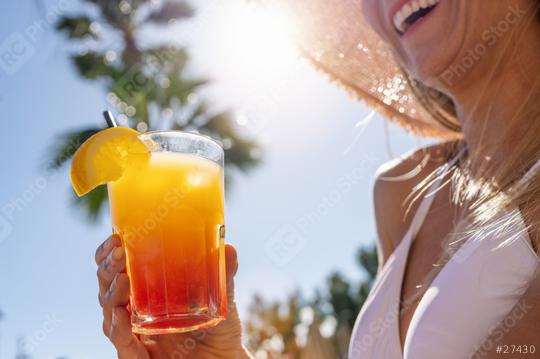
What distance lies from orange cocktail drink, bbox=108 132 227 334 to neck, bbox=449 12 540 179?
0.99 metres

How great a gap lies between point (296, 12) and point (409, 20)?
1041mm

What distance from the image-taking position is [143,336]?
6.44 feet

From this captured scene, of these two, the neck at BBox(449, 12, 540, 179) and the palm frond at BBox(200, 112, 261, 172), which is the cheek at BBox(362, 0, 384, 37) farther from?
the palm frond at BBox(200, 112, 261, 172)

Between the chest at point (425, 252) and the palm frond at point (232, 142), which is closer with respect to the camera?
the chest at point (425, 252)

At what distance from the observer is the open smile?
227 centimetres

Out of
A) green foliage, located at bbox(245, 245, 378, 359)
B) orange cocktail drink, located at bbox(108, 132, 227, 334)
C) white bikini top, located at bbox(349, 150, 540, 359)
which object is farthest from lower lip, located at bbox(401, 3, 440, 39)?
green foliage, located at bbox(245, 245, 378, 359)

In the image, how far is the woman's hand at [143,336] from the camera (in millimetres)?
1704

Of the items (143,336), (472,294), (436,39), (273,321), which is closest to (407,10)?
(436,39)

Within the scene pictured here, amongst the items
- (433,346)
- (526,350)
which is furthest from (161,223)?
(526,350)

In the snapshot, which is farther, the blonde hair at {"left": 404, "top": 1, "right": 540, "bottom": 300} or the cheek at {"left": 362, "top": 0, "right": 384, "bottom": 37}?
the cheek at {"left": 362, "top": 0, "right": 384, "bottom": 37}

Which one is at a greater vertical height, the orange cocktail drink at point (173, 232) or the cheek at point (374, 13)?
the cheek at point (374, 13)

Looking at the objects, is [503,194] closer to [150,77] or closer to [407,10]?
[407,10]

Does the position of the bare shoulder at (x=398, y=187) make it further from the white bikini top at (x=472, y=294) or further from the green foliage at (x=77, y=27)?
the green foliage at (x=77, y=27)

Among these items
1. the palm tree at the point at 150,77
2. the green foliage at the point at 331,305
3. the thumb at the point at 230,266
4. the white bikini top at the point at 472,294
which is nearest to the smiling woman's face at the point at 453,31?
the white bikini top at the point at 472,294
